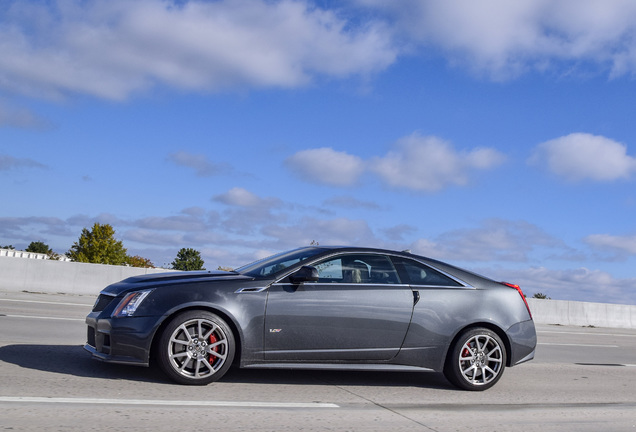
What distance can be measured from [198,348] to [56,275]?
54.8ft

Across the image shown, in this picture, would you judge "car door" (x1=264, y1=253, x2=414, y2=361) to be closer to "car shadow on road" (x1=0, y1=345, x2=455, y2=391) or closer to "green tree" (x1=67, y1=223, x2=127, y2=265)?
"car shadow on road" (x1=0, y1=345, x2=455, y2=391)

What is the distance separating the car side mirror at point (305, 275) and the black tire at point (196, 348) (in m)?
0.80

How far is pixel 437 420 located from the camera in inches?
235

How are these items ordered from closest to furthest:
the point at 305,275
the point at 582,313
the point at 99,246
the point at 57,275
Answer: the point at 305,275 < the point at 57,275 < the point at 582,313 < the point at 99,246

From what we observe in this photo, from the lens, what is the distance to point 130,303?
6.58 metres

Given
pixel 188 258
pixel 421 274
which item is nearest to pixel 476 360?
pixel 421 274

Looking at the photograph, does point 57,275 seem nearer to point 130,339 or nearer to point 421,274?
point 130,339

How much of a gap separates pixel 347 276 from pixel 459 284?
1.33m

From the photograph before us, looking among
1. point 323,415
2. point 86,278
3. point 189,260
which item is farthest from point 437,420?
point 189,260

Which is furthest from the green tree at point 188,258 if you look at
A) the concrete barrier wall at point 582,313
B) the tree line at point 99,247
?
the concrete barrier wall at point 582,313

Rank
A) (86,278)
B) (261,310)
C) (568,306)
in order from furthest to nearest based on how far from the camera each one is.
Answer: (568,306), (86,278), (261,310)

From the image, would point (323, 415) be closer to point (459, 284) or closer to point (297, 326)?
point (297, 326)

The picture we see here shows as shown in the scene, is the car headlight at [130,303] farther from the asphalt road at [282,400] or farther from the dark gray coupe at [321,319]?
the asphalt road at [282,400]

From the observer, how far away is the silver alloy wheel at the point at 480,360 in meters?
7.52
